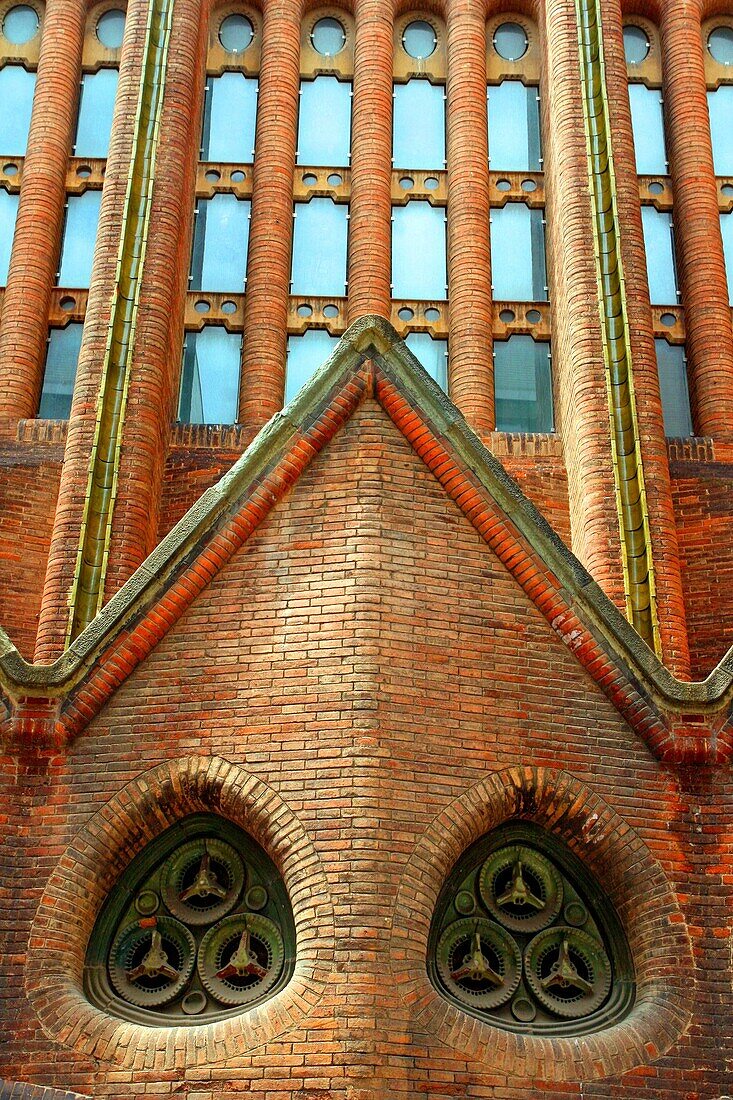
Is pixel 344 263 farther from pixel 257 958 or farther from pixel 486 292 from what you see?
pixel 257 958

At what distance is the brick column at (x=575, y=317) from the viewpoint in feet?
48.5

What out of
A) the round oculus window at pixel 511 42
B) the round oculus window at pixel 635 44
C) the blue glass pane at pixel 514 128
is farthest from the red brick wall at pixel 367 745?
the round oculus window at pixel 635 44

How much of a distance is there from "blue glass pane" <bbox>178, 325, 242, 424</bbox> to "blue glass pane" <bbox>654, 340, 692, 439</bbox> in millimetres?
4024

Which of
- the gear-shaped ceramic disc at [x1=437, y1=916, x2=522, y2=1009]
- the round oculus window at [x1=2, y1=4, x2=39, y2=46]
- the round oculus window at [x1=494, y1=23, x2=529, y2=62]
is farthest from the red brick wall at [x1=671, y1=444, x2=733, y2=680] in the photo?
the round oculus window at [x1=2, y1=4, x2=39, y2=46]

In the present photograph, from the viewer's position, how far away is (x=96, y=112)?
1831 cm

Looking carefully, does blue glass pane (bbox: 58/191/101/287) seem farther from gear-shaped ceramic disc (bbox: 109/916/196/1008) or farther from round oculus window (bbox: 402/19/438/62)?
gear-shaped ceramic disc (bbox: 109/916/196/1008)

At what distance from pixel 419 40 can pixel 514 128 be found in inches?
60.8

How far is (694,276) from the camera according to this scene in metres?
17.1

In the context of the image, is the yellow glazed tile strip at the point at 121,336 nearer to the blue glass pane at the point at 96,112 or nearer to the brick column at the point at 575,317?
the blue glass pane at the point at 96,112

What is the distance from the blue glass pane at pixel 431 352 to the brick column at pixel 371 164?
379 millimetres

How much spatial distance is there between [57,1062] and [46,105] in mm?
11116

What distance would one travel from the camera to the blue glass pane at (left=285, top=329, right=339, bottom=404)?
16.7 meters

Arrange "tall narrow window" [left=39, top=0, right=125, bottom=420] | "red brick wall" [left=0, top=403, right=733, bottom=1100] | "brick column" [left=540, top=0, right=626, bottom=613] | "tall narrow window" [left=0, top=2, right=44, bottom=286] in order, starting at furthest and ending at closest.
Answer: "tall narrow window" [left=0, top=2, right=44, bottom=286], "tall narrow window" [left=39, top=0, right=125, bottom=420], "brick column" [left=540, top=0, right=626, bottom=613], "red brick wall" [left=0, top=403, right=733, bottom=1100]

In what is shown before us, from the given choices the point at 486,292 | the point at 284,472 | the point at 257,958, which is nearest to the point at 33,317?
the point at 486,292
